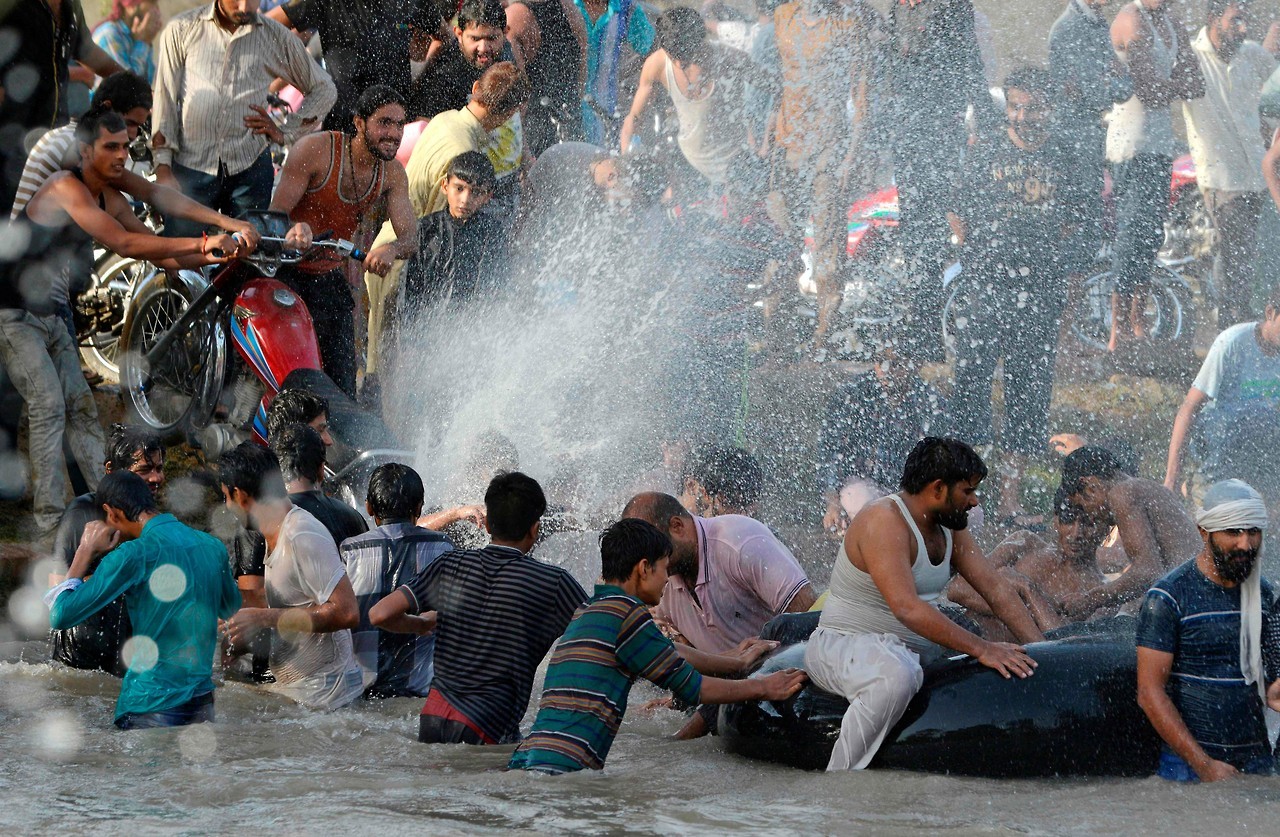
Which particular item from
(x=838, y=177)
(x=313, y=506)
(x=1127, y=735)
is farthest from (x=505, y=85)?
(x=1127, y=735)

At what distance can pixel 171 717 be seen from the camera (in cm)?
612

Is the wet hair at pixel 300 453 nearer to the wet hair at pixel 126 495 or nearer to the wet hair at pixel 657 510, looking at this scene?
the wet hair at pixel 126 495

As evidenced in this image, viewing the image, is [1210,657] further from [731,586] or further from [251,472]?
[251,472]

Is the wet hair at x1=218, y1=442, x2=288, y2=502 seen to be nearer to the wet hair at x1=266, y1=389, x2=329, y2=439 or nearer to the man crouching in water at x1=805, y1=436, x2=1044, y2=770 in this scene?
the wet hair at x1=266, y1=389, x2=329, y2=439

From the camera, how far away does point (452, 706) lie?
5.92m

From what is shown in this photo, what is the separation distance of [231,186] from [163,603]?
4647 mm

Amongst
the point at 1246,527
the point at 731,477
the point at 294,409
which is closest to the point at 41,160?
the point at 294,409

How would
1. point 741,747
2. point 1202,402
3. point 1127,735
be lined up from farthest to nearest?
point 1202,402 → point 741,747 → point 1127,735

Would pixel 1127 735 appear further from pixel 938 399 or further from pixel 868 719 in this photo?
pixel 938 399

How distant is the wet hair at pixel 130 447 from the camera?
7.61m

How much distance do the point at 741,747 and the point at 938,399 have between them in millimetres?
4380

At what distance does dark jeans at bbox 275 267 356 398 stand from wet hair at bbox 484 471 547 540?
3963mm

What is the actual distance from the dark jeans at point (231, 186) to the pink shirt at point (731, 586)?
4.32m

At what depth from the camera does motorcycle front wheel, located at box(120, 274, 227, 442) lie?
30.8 feet
